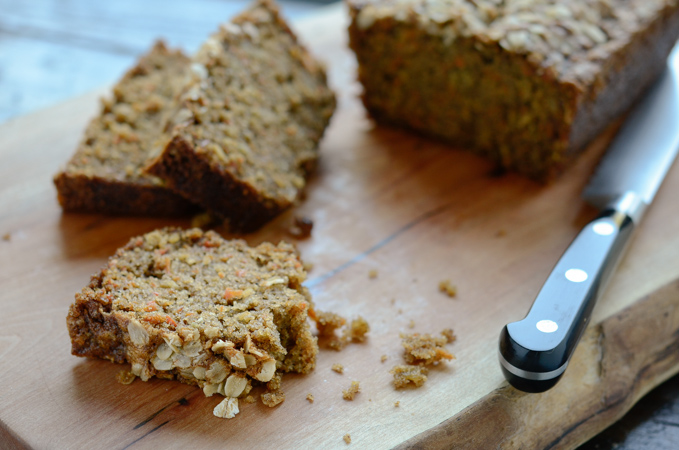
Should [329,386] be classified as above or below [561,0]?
below

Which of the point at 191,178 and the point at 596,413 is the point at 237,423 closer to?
the point at 191,178

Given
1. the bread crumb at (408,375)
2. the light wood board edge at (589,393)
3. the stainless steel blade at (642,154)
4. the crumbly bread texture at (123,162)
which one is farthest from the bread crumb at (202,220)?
the stainless steel blade at (642,154)

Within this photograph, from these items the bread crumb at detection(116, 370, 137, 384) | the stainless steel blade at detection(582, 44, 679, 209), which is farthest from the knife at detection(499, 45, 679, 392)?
the bread crumb at detection(116, 370, 137, 384)

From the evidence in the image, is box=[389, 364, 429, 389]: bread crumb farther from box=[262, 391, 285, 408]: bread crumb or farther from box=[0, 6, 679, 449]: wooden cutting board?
box=[262, 391, 285, 408]: bread crumb

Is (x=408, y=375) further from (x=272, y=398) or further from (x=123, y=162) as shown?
(x=123, y=162)

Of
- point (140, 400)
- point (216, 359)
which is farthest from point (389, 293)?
point (140, 400)

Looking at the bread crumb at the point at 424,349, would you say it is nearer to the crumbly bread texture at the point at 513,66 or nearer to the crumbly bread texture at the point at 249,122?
the crumbly bread texture at the point at 249,122

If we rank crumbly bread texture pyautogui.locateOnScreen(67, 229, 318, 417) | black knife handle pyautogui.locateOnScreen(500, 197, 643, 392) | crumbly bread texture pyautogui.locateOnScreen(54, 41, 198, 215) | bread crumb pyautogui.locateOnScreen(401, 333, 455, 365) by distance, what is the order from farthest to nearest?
crumbly bread texture pyautogui.locateOnScreen(54, 41, 198, 215)
bread crumb pyautogui.locateOnScreen(401, 333, 455, 365)
crumbly bread texture pyautogui.locateOnScreen(67, 229, 318, 417)
black knife handle pyautogui.locateOnScreen(500, 197, 643, 392)
